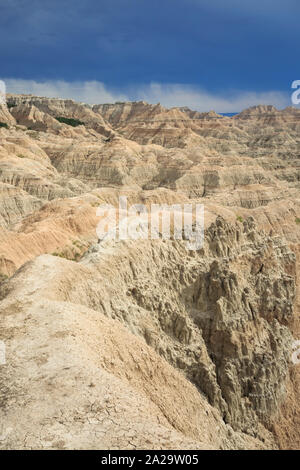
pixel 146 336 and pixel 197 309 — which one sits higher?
pixel 197 309

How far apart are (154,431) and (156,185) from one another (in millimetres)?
80065

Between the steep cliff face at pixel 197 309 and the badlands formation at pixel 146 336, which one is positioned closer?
the badlands formation at pixel 146 336

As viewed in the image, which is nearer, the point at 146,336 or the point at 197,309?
the point at 146,336

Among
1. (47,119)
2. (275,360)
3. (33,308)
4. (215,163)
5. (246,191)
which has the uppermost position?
(47,119)

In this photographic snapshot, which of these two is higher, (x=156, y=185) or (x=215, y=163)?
(x=215, y=163)

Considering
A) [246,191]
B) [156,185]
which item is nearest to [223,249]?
[246,191]

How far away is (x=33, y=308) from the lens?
37.6 feet

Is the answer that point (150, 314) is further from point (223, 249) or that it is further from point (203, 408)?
point (223, 249)

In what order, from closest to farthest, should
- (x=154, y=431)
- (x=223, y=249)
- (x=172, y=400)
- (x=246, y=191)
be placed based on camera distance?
(x=154, y=431) < (x=172, y=400) < (x=223, y=249) < (x=246, y=191)

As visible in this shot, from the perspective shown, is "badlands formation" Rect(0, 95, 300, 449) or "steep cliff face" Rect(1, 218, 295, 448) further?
"steep cliff face" Rect(1, 218, 295, 448)

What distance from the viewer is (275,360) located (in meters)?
Result: 20.3
